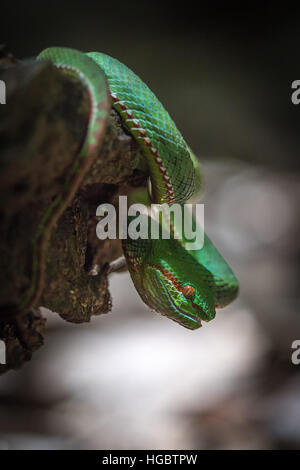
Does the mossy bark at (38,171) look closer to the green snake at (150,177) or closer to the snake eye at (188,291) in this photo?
the green snake at (150,177)

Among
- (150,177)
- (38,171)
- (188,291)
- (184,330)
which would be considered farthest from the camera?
(184,330)

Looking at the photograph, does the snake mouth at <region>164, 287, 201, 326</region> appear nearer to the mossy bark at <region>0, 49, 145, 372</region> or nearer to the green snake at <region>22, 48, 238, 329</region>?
the green snake at <region>22, 48, 238, 329</region>

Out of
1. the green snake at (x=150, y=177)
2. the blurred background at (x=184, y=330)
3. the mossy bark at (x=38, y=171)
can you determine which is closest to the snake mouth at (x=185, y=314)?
the green snake at (x=150, y=177)

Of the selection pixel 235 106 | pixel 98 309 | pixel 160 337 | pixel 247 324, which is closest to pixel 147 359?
pixel 160 337

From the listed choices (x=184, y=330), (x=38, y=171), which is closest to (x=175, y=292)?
(x=38, y=171)

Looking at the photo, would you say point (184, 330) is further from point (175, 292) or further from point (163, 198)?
point (163, 198)

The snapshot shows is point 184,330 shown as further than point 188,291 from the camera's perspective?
Yes

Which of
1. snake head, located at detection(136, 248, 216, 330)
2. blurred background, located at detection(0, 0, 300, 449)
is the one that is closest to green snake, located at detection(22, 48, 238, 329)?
snake head, located at detection(136, 248, 216, 330)
